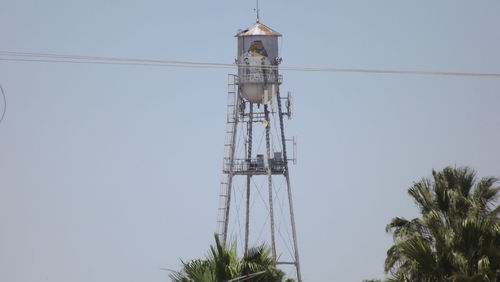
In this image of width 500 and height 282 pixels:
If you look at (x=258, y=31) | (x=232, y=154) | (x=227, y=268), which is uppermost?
(x=258, y=31)

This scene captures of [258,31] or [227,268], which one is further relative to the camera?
[258,31]

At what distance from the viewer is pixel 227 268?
38406 millimetres

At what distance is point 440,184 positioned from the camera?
51406mm

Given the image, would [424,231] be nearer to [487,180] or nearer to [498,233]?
[487,180]

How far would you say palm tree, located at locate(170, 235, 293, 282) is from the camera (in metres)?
38.3

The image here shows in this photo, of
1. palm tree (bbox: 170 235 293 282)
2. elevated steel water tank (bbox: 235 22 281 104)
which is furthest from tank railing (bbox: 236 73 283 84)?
palm tree (bbox: 170 235 293 282)

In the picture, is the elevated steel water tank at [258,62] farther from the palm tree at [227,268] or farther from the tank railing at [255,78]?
the palm tree at [227,268]

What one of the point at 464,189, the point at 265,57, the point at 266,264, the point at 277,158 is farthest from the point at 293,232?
the point at 266,264

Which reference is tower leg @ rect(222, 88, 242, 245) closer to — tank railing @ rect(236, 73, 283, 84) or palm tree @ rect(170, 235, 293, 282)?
tank railing @ rect(236, 73, 283, 84)

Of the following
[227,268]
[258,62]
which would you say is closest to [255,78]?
[258,62]

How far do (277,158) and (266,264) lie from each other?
48.5 metres

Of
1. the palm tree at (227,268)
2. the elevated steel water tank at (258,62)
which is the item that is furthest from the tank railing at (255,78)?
the palm tree at (227,268)

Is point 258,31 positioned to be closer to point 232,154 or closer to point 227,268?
point 232,154

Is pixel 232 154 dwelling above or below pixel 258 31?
below
